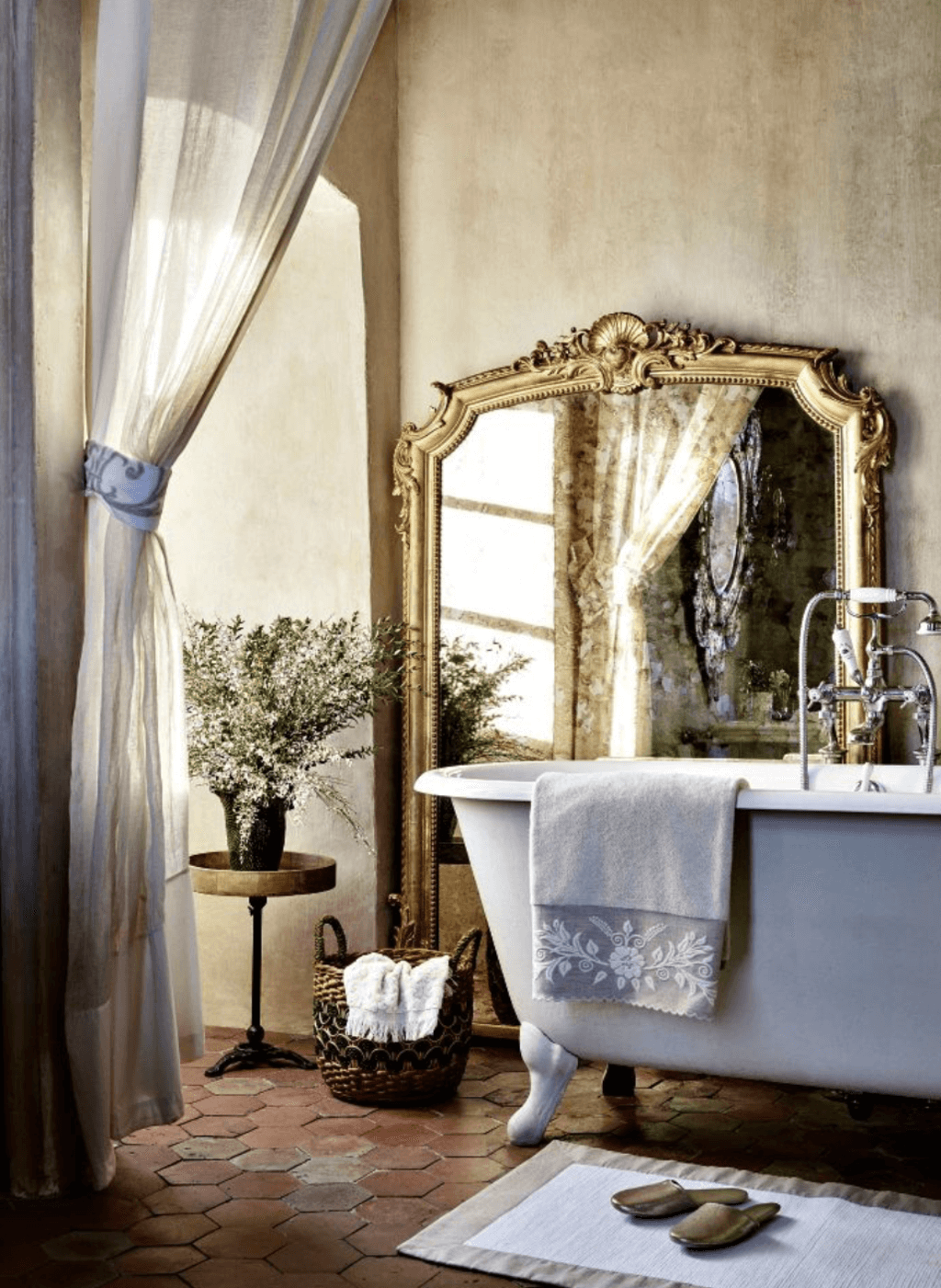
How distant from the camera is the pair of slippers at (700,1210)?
94.8 inches

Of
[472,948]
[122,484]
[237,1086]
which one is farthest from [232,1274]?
[122,484]

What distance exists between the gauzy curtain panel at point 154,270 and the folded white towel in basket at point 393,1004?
582 millimetres

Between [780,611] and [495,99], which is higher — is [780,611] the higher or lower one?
the lower one

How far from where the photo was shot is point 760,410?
3.73m

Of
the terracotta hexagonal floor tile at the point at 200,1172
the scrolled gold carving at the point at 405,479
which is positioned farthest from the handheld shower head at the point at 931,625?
the terracotta hexagonal floor tile at the point at 200,1172

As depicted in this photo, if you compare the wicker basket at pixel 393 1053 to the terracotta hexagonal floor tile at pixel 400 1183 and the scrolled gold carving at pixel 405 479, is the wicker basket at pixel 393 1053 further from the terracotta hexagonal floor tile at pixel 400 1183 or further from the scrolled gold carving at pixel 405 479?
the scrolled gold carving at pixel 405 479

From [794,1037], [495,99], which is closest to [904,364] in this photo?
[495,99]

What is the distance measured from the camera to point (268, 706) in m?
3.59

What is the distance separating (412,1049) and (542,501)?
1.47m

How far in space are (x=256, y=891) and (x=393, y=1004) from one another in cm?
47

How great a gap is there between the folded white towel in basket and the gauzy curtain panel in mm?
582

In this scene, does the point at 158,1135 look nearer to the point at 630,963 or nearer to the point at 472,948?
the point at 472,948

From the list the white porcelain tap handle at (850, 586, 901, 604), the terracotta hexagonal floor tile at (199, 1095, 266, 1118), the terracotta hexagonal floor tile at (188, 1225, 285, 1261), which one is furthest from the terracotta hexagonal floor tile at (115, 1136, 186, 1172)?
the white porcelain tap handle at (850, 586, 901, 604)

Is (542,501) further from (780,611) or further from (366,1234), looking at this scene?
(366,1234)
